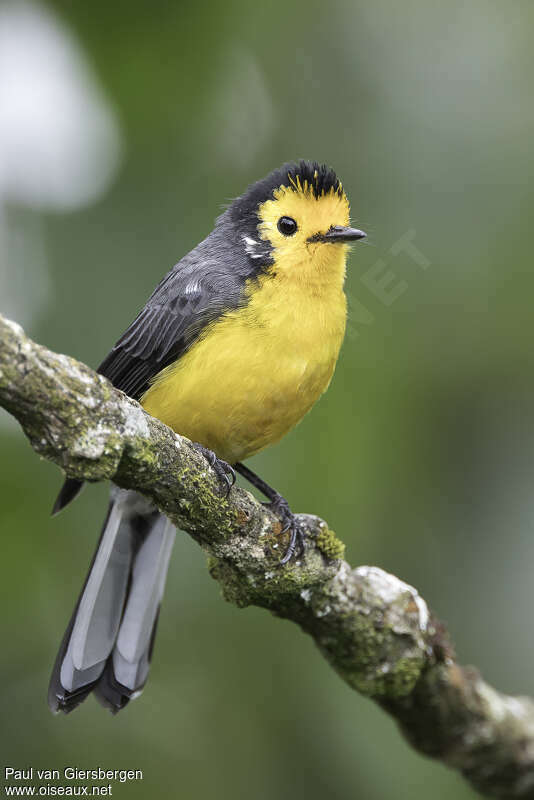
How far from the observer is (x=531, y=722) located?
3.97 m

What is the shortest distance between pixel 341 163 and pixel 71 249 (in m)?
1.54

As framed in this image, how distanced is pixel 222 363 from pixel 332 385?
72 centimetres

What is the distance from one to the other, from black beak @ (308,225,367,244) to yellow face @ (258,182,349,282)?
1 cm

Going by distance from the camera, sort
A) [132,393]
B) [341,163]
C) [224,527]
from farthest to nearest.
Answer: [341,163] < [132,393] < [224,527]

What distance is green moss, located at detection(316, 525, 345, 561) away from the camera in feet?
11.7

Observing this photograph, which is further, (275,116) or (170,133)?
(275,116)

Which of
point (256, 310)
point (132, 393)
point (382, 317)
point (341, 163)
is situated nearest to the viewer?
point (256, 310)

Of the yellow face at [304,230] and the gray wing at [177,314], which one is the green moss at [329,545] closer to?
the gray wing at [177,314]

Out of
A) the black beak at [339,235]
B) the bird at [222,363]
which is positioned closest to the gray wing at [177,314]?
the bird at [222,363]

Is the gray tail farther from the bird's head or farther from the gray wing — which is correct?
the bird's head

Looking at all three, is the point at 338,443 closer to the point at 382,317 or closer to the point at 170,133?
the point at 382,317

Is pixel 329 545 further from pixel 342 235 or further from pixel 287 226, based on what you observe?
pixel 287 226


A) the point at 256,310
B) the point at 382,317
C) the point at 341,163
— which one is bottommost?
the point at 256,310

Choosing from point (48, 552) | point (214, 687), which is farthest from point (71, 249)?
point (214, 687)
